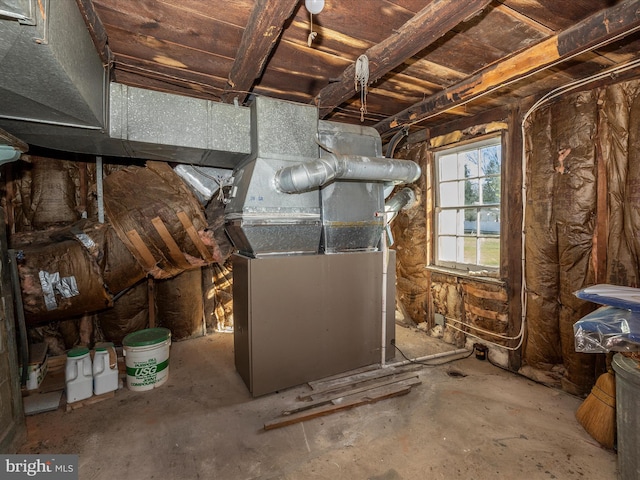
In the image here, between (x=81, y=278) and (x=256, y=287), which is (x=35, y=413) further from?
(x=256, y=287)

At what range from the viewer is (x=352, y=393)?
216cm

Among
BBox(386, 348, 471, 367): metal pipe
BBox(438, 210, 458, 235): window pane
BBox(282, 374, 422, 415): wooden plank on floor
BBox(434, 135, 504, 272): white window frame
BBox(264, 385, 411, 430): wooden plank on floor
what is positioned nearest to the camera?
BBox(264, 385, 411, 430): wooden plank on floor

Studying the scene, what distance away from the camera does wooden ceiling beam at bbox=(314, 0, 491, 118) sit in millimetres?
1272

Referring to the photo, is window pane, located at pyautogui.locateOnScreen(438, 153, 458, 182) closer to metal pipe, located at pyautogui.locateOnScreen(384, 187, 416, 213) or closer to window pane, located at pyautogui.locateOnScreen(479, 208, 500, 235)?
metal pipe, located at pyautogui.locateOnScreen(384, 187, 416, 213)

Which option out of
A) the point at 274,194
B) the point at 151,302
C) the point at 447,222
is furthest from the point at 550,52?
the point at 151,302

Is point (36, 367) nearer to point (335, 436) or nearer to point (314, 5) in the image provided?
point (335, 436)

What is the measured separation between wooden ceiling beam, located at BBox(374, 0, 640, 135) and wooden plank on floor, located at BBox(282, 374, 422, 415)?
213 centimetres

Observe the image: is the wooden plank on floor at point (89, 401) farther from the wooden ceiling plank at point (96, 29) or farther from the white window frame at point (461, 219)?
the white window frame at point (461, 219)

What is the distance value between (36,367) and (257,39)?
2.85 m

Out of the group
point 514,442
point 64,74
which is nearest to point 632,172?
point 514,442

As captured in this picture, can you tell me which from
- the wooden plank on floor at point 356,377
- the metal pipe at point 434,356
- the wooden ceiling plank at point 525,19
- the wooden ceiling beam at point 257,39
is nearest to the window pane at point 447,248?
the metal pipe at point 434,356

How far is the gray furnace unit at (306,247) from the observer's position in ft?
6.89

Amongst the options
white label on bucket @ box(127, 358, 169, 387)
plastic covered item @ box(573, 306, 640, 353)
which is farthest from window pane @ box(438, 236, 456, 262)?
white label on bucket @ box(127, 358, 169, 387)

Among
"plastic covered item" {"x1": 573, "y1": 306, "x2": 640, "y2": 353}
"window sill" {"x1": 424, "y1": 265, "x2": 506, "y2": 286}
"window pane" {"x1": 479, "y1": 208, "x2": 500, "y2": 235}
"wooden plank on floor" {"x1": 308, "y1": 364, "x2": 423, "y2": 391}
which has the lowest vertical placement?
"wooden plank on floor" {"x1": 308, "y1": 364, "x2": 423, "y2": 391}
